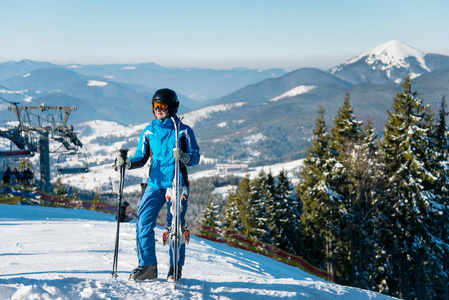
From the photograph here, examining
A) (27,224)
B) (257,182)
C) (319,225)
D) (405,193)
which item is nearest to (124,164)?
(27,224)

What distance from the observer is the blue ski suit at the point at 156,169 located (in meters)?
5.78

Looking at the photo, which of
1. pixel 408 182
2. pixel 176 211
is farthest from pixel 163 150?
pixel 408 182

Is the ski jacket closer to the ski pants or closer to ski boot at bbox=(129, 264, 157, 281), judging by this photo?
the ski pants

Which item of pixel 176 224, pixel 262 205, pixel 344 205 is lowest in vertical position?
pixel 262 205

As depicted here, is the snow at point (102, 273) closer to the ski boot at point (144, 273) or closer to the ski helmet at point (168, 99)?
the ski boot at point (144, 273)

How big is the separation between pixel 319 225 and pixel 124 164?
23281mm

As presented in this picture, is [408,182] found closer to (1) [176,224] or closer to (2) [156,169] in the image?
(1) [176,224]

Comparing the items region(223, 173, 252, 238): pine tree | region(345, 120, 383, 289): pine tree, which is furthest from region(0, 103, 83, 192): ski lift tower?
region(345, 120, 383, 289): pine tree

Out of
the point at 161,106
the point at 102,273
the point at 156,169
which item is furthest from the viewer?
the point at 102,273

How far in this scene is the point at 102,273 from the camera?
6832mm

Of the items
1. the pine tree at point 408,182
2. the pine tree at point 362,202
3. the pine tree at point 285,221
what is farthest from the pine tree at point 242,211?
the pine tree at point 408,182

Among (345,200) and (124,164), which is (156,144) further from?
(345,200)

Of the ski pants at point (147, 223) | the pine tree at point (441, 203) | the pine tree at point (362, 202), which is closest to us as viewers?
the ski pants at point (147, 223)

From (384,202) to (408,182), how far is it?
1723 millimetres
